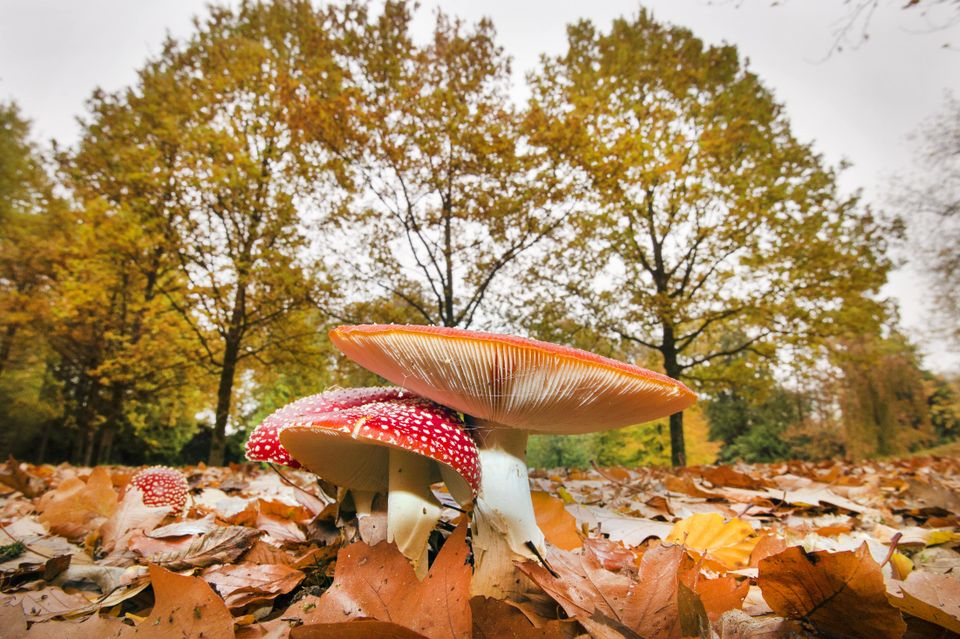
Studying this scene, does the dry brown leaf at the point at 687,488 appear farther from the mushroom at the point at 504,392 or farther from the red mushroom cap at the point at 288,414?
the red mushroom cap at the point at 288,414

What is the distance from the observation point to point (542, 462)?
1416cm

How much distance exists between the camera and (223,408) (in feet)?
25.8

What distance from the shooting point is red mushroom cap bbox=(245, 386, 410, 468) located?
118 centimetres

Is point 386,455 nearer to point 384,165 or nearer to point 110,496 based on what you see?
point 110,496

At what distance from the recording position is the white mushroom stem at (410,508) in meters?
1.13

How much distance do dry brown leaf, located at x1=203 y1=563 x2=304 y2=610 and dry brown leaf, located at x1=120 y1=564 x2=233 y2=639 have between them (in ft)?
0.80

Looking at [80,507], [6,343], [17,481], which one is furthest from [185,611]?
[6,343]

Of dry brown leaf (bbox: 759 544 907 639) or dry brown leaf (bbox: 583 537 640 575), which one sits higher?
dry brown leaf (bbox: 759 544 907 639)

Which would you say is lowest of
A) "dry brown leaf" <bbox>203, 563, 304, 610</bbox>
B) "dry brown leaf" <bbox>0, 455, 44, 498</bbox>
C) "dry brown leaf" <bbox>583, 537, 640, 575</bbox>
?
"dry brown leaf" <bbox>0, 455, 44, 498</bbox>

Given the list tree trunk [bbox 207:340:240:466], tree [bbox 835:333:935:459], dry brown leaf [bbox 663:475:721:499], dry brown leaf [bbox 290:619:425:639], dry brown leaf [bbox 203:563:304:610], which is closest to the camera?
dry brown leaf [bbox 290:619:425:639]

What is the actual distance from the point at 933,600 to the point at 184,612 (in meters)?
1.27

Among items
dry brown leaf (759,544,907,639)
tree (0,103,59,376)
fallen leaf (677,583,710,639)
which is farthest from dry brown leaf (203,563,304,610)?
tree (0,103,59,376)

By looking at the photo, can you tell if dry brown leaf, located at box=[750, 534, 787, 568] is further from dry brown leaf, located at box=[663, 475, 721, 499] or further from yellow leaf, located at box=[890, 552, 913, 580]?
dry brown leaf, located at box=[663, 475, 721, 499]

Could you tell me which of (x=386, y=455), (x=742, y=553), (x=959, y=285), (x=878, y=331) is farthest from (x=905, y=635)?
(x=959, y=285)
